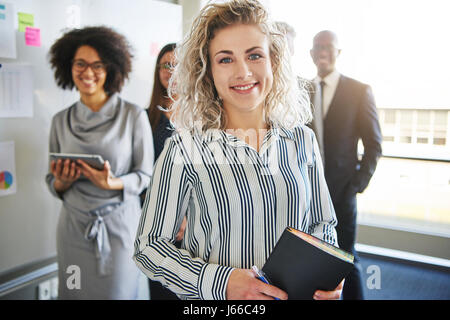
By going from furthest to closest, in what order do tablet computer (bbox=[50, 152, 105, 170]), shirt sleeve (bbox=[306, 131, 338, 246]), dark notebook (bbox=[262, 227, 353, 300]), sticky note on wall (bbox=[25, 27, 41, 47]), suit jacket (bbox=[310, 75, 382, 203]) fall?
sticky note on wall (bbox=[25, 27, 41, 47]) < tablet computer (bbox=[50, 152, 105, 170]) < suit jacket (bbox=[310, 75, 382, 203]) < shirt sleeve (bbox=[306, 131, 338, 246]) < dark notebook (bbox=[262, 227, 353, 300])

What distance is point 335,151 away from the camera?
150cm

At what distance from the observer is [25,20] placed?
74.6 inches

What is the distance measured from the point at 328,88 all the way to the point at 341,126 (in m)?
0.15

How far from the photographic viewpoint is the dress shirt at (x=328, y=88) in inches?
58.6

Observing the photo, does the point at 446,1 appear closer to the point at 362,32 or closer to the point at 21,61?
the point at 362,32

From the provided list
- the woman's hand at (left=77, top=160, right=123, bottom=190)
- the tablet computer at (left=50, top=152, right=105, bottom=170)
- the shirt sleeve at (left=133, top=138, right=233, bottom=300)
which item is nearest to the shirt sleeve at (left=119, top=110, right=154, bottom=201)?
the woman's hand at (left=77, top=160, right=123, bottom=190)

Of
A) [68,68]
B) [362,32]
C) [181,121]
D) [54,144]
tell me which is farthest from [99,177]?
[362,32]

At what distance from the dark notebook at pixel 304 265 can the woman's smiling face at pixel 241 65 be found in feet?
1.17

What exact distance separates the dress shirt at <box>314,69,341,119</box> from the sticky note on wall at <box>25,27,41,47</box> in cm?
139

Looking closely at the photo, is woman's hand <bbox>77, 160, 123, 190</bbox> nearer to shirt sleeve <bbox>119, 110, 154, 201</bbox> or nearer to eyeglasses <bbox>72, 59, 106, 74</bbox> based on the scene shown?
shirt sleeve <bbox>119, 110, 154, 201</bbox>

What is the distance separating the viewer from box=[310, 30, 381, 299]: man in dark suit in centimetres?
149

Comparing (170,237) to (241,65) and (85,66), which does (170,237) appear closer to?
(241,65)

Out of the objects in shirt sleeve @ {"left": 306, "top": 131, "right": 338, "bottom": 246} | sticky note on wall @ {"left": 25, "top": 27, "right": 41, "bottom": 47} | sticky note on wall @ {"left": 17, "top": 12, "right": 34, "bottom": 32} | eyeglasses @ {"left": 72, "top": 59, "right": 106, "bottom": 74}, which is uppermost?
sticky note on wall @ {"left": 17, "top": 12, "right": 34, "bottom": 32}

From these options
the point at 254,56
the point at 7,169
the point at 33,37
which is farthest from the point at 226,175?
the point at 33,37
